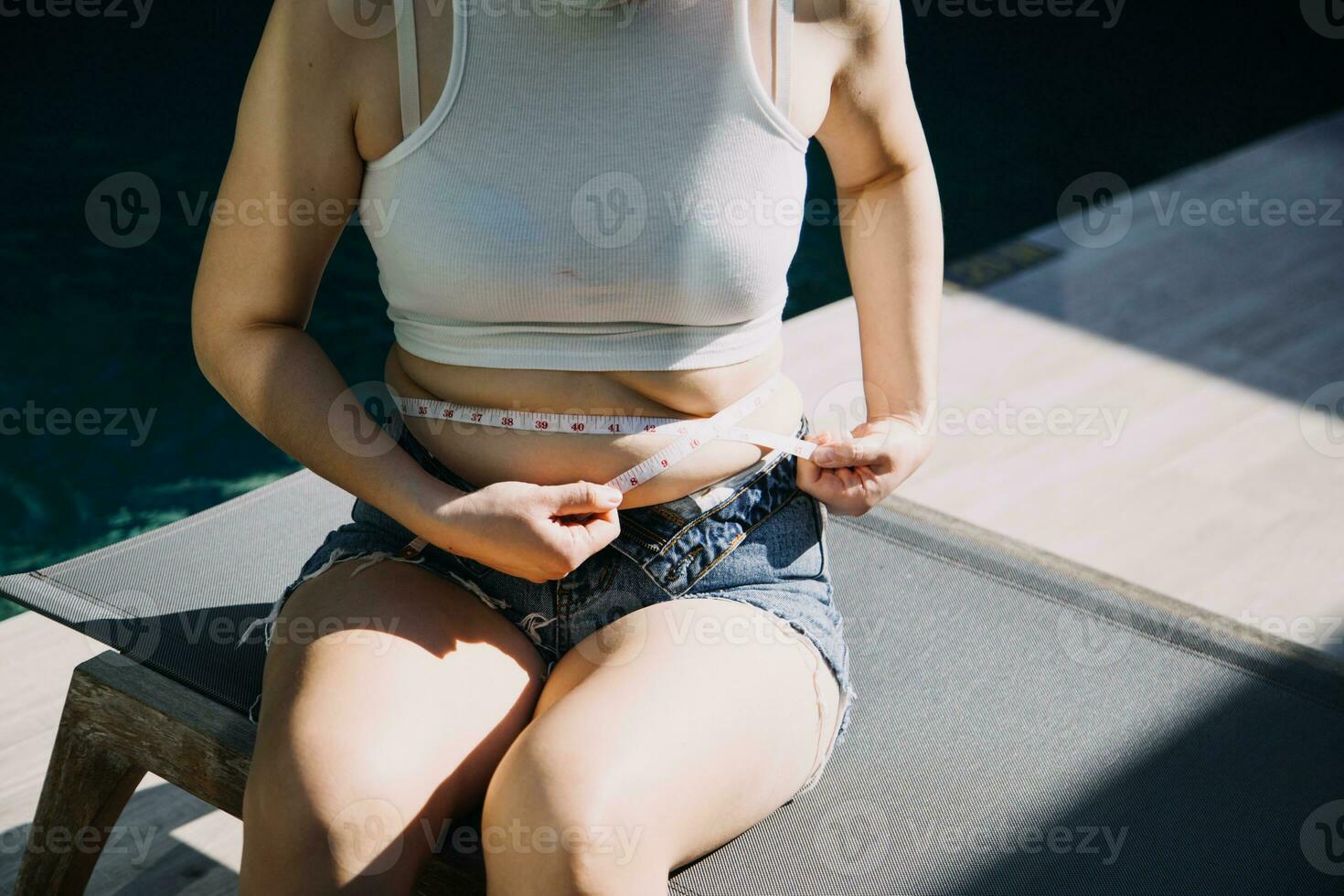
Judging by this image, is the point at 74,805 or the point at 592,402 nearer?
the point at 592,402

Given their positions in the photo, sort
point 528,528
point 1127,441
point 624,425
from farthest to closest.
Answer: point 1127,441 → point 624,425 → point 528,528

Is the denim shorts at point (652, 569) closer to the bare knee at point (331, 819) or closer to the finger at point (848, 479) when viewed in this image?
the finger at point (848, 479)

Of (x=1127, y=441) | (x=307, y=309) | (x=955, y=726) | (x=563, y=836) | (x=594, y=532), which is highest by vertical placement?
(x=307, y=309)

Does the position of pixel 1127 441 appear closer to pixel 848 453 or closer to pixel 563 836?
pixel 848 453

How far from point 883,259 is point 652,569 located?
1.34 feet

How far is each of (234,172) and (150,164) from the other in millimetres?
3868

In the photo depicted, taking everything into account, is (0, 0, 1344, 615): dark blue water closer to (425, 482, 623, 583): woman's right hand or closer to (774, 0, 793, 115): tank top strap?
(425, 482, 623, 583): woman's right hand

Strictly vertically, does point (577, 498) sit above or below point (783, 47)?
below

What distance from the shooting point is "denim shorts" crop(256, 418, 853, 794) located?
1195 mm

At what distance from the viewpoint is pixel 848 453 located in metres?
1.25

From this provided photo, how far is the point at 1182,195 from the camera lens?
4.34 m

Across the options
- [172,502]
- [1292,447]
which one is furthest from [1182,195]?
[172,502]

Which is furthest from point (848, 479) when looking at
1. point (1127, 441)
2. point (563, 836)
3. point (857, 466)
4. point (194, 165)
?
point (194, 165)

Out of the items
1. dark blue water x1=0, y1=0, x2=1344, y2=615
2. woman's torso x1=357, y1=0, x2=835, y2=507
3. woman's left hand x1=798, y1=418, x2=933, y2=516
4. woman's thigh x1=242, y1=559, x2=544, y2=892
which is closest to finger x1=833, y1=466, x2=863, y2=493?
woman's left hand x1=798, y1=418, x2=933, y2=516
